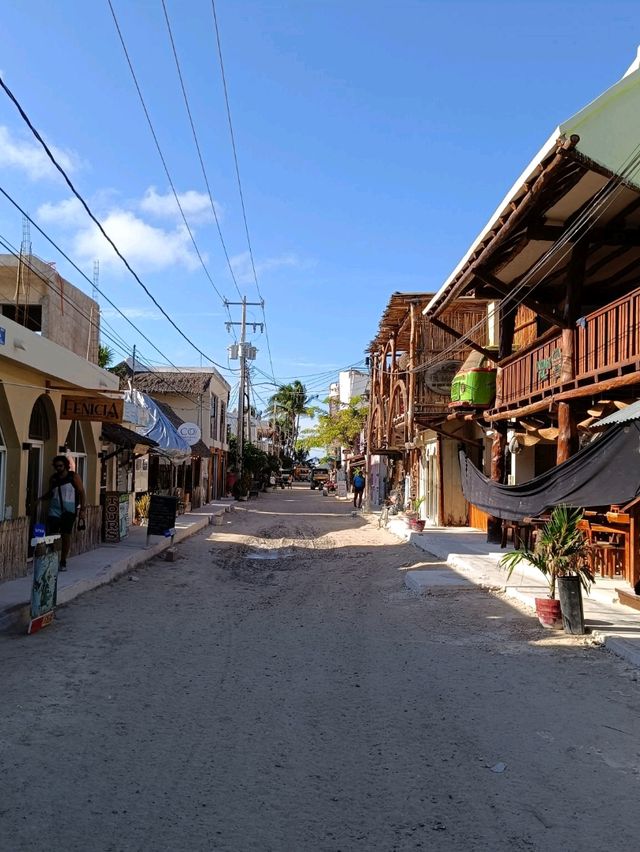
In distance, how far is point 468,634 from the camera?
8.49 m

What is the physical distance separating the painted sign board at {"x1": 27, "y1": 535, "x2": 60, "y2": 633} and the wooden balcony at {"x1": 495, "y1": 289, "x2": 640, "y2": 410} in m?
7.88

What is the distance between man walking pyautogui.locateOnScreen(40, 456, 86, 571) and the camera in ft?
39.4

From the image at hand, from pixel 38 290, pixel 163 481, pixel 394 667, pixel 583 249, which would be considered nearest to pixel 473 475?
pixel 583 249

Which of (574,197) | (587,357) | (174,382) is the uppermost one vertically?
(574,197)

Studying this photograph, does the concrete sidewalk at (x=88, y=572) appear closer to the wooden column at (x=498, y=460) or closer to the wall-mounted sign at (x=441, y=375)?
the wooden column at (x=498, y=460)

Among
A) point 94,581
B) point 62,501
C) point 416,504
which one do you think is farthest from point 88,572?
point 416,504

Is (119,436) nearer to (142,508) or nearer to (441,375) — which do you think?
(142,508)

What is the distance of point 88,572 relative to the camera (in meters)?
11.7

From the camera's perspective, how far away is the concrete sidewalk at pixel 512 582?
25.9 ft

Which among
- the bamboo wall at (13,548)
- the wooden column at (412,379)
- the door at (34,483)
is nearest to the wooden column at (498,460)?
the wooden column at (412,379)

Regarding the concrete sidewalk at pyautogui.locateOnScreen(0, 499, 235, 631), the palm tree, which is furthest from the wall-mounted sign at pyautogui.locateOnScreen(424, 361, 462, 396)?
the palm tree

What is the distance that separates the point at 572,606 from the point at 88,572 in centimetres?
729

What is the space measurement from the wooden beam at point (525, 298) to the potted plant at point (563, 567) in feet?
17.8

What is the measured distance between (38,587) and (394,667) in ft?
12.6
